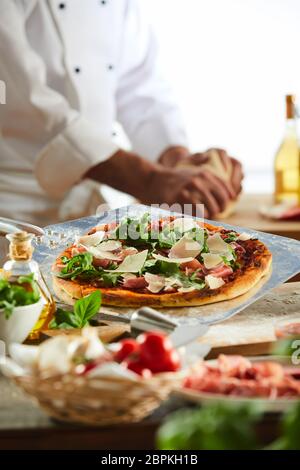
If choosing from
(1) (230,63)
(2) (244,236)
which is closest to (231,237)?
(2) (244,236)

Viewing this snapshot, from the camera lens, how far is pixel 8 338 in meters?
1.36

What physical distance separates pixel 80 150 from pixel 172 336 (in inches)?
73.0

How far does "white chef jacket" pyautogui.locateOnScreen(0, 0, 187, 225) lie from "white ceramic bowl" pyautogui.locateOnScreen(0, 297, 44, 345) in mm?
1716

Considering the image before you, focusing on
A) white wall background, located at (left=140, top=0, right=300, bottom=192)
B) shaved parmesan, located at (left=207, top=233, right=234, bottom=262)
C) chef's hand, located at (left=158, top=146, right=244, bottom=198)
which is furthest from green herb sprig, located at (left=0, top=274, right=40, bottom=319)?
white wall background, located at (left=140, top=0, right=300, bottom=192)

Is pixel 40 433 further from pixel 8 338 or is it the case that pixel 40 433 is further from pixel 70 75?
pixel 70 75

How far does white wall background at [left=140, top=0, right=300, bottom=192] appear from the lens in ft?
11.7

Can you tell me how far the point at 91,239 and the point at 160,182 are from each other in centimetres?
142

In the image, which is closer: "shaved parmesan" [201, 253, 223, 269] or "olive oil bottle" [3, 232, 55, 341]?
"olive oil bottle" [3, 232, 55, 341]

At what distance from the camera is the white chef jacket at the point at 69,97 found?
307 centimetres

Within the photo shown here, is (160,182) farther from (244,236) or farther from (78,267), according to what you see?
(78,267)

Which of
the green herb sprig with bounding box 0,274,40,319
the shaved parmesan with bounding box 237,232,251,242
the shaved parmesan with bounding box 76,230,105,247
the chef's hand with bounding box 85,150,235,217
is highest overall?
the green herb sprig with bounding box 0,274,40,319

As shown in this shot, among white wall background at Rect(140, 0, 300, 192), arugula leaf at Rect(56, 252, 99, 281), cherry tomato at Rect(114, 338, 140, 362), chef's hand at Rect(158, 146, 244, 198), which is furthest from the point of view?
white wall background at Rect(140, 0, 300, 192)

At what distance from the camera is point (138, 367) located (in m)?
1.11

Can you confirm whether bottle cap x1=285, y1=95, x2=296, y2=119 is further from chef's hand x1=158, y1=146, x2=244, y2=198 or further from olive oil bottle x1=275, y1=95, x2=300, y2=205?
chef's hand x1=158, y1=146, x2=244, y2=198
